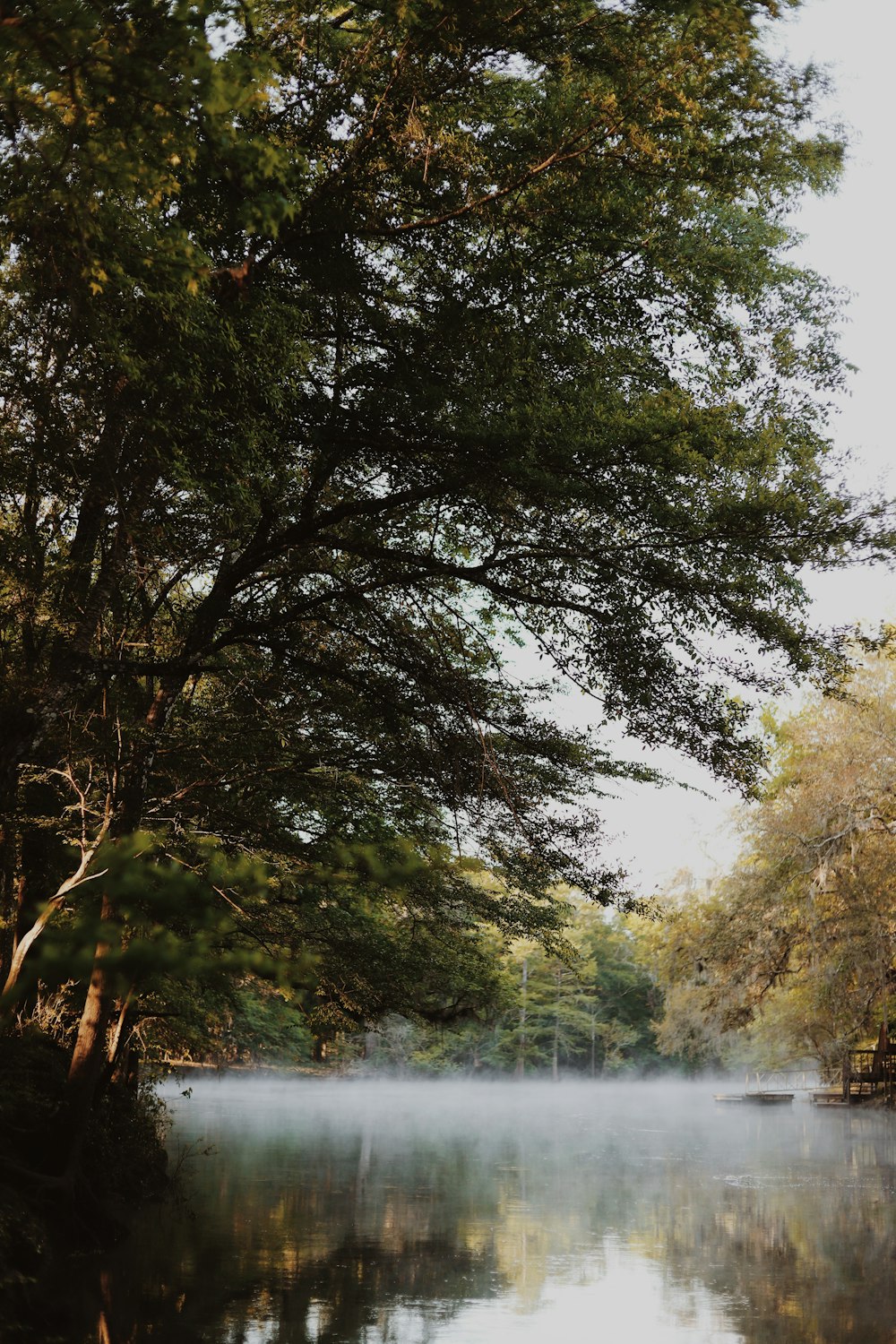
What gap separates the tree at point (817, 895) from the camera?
2527cm

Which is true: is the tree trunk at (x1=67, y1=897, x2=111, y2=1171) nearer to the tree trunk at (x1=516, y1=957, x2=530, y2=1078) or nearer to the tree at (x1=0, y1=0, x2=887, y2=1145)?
the tree at (x1=0, y1=0, x2=887, y2=1145)

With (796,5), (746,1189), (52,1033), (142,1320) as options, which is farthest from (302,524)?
(746,1189)

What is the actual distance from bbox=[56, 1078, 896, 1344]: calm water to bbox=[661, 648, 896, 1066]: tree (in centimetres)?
337

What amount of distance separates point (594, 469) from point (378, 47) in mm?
2820

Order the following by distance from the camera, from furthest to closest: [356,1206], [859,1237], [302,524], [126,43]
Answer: [356,1206]
[859,1237]
[302,524]
[126,43]

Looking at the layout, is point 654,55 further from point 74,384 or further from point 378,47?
point 74,384

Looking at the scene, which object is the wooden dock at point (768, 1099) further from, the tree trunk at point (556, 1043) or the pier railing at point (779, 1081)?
the tree trunk at point (556, 1043)

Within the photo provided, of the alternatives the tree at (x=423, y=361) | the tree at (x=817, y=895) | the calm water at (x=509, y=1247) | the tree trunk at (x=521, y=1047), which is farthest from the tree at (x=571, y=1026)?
the tree at (x=423, y=361)

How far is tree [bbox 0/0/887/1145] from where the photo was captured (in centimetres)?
635

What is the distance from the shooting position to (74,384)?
26.0 feet

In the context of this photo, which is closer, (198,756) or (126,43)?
(126,43)

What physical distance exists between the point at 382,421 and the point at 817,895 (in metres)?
21.1

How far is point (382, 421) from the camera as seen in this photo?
26.8 feet

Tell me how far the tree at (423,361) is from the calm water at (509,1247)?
3.00 meters
